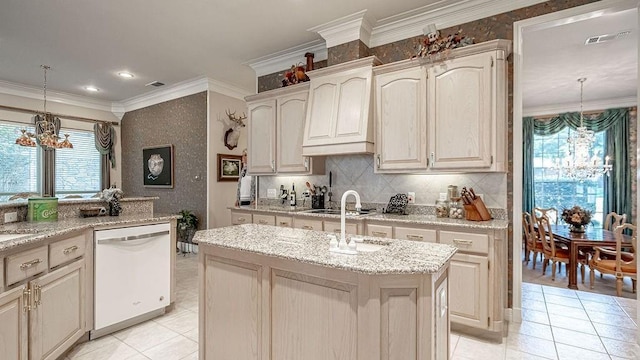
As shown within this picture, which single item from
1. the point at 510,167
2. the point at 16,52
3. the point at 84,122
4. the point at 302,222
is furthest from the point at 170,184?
the point at 510,167

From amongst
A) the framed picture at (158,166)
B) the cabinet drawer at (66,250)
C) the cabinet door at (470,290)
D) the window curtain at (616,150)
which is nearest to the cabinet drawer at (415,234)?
the cabinet door at (470,290)

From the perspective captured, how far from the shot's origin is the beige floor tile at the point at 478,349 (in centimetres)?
240

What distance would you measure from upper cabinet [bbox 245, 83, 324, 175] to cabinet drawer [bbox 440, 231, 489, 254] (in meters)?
1.76

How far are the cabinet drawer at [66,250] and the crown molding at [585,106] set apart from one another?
7.69 metres

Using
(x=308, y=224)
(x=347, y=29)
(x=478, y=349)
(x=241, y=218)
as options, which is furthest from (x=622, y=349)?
(x=241, y=218)

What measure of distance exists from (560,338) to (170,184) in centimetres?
594

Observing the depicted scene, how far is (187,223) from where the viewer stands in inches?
210

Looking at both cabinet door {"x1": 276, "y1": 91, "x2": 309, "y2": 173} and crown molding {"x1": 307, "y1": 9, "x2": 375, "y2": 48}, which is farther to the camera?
cabinet door {"x1": 276, "y1": 91, "x2": 309, "y2": 173}

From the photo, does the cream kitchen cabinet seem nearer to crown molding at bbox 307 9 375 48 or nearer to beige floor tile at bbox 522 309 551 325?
crown molding at bbox 307 9 375 48

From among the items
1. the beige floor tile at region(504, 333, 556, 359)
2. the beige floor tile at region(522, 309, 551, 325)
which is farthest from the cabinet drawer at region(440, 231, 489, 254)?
the beige floor tile at region(522, 309, 551, 325)

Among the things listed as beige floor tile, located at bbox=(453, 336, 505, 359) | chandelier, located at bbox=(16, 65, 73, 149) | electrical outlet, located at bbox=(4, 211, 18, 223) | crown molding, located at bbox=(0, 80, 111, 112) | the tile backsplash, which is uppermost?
crown molding, located at bbox=(0, 80, 111, 112)

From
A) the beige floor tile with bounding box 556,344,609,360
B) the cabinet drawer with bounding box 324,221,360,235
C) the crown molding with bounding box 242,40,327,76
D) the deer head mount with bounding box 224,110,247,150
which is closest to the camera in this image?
the beige floor tile with bounding box 556,344,609,360

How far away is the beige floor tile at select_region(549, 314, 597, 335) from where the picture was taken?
9.24 feet

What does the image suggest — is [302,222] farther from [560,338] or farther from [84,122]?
[84,122]
